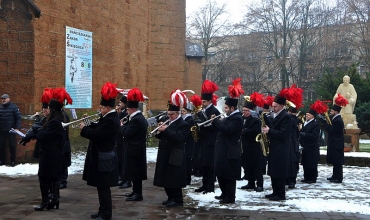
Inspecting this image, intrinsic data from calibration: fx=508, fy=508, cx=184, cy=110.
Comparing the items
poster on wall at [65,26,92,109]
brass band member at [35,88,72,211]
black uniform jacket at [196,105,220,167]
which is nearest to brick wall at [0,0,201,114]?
poster on wall at [65,26,92,109]

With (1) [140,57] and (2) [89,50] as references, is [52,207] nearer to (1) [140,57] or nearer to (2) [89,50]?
(2) [89,50]

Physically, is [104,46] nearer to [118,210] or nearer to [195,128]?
[195,128]

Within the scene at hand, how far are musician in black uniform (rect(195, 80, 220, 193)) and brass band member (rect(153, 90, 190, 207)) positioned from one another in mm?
1545

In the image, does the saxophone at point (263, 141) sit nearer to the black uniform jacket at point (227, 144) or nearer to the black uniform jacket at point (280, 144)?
the black uniform jacket at point (280, 144)

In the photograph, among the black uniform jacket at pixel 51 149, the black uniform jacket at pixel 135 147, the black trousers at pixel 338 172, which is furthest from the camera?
the black trousers at pixel 338 172

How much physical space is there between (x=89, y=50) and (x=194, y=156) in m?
6.73

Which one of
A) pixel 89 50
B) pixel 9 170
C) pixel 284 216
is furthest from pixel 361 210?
pixel 89 50

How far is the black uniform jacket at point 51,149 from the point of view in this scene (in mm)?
7848

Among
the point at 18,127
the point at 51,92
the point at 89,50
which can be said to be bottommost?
the point at 18,127

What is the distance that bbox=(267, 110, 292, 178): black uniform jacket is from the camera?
9242 mm

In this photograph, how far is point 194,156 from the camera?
39.2 feet

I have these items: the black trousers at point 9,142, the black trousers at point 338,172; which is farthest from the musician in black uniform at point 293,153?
the black trousers at point 9,142

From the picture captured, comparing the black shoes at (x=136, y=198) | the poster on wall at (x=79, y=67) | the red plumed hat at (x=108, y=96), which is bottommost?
the black shoes at (x=136, y=198)

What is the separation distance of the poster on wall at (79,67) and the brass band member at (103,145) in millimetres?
8864
